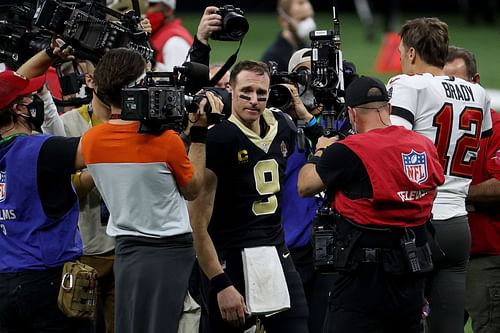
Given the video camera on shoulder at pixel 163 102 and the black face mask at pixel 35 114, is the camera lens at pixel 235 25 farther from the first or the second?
the black face mask at pixel 35 114

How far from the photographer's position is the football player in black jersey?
639 cm

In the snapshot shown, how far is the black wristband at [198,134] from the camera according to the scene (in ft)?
19.4

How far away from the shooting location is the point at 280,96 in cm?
681

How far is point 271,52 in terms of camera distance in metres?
13.0

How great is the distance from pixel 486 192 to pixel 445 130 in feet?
2.08

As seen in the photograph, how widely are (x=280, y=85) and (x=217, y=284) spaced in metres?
1.27

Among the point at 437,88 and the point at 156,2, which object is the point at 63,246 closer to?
the point at 437,88

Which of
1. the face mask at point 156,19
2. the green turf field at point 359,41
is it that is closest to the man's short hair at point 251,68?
the face mask at point 156,19

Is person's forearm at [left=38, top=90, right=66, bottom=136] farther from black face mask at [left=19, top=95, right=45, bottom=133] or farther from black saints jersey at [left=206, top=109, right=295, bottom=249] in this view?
black saints jersey at [left=206, top=109, right=295, bottom=249]

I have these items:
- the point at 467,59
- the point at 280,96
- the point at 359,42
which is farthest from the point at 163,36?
the point at 359,42

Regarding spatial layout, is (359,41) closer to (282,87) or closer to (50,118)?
(282,87)

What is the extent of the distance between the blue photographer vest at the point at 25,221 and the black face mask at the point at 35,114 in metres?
0.20

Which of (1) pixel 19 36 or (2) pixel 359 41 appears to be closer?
(1) pixel 19 36

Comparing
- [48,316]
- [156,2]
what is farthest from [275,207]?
[156,2]
